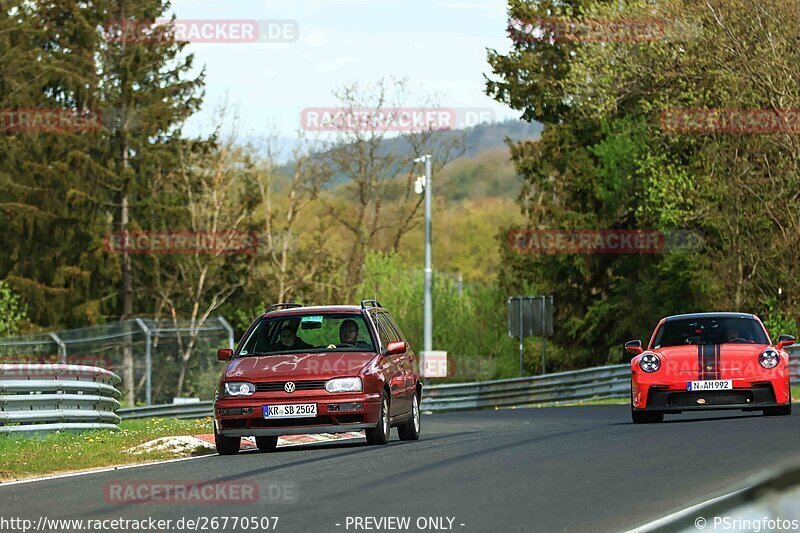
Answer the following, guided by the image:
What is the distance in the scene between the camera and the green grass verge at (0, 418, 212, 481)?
14805 mm

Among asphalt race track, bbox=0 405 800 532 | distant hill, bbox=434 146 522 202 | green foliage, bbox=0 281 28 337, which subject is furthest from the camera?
distant hill, bbox=434 146 522 202

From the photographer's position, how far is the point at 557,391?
1401 inches

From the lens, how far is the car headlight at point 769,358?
19.1 m

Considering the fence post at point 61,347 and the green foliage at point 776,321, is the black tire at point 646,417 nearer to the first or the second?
the green foliage at point 776,321

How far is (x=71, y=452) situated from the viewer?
16391 mm

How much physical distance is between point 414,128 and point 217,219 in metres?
12.6

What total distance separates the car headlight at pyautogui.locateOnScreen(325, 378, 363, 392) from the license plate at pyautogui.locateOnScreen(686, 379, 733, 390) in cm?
516

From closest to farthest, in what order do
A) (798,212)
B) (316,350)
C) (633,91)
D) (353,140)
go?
(316,350)
(798,212)
(633,91)
(353,140)

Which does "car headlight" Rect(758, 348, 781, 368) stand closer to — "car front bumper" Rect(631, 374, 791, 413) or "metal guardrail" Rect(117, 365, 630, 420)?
"car front bumper" Rect(631, 374, 791, 413)

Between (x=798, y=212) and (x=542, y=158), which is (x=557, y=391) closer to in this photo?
(x=798, y=212)

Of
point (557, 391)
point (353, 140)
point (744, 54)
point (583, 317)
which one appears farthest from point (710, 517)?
point (353, 140)

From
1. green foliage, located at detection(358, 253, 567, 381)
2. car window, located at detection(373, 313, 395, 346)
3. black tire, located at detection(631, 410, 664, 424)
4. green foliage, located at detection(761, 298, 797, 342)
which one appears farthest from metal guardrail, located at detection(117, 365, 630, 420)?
green foliage, located at detection(358, 253, 567, 381)

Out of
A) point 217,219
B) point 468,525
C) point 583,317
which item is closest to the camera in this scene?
point 468,525

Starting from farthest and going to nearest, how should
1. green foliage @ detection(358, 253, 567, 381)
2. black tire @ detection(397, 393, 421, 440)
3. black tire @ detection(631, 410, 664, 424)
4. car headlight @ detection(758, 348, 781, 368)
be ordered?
green foliage @ detection(358, 253, 567, 381) < black tire @ detection(631, 410, 664, 424) < car headlight @ detection(758, 348, 781, 368) < black tire @ detection(397, 393, 421, 440)
